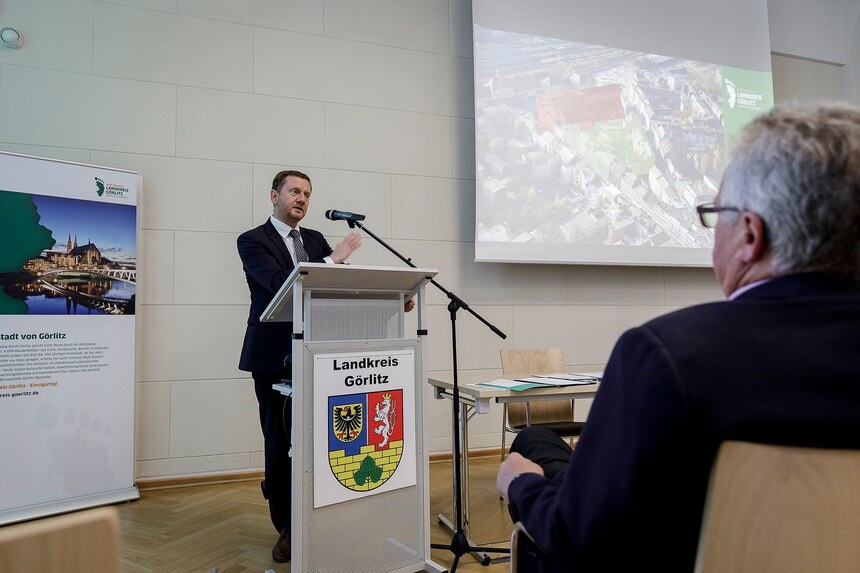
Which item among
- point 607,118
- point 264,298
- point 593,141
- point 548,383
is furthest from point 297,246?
point 607,118

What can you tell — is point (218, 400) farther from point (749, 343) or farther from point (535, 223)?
point (749, 343)

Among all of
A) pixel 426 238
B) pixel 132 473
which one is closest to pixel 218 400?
pixel 132 473

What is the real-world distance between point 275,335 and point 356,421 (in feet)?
2.65

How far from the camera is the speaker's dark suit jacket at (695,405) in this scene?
674 mm

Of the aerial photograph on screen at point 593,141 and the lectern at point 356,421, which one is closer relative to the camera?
the lectern at point 356,421

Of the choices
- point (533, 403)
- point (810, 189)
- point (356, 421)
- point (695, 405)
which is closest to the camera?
point (695, 405)

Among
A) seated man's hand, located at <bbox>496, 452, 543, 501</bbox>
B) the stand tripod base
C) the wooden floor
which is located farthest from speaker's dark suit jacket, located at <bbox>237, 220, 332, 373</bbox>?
seated man's hand, located at <bbox>496, 452, 543, 501</bbox>

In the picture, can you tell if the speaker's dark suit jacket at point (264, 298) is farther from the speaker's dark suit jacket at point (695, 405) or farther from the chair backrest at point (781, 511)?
the chair backrest at point (781, 511)

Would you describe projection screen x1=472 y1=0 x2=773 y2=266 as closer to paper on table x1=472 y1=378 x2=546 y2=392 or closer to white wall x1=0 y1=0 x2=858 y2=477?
white wall x1=0 y1=0 x2=858 y2=477

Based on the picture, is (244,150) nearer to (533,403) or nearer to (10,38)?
(10,38)

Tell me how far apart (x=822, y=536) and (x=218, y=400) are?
3710mm

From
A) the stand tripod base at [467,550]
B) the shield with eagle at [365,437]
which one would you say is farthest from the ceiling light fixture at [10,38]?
the stand tripod base at [467,550]

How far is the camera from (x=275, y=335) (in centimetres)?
267

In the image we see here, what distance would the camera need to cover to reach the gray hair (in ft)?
→ 2.52
